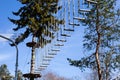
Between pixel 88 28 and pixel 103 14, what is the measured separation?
74.6 inches

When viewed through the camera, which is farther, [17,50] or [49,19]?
[49,19]

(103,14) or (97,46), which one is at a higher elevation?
(103,14)

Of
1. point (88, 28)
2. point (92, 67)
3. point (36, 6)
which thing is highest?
point (36, 6)

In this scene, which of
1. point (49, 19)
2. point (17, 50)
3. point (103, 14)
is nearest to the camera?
point (17, 50)

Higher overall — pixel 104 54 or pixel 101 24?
pixel 101 24

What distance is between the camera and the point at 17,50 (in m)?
24.8

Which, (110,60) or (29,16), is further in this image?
(29,16)

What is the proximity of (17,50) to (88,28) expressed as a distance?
1426 cm

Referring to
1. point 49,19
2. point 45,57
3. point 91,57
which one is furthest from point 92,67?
point 45,57

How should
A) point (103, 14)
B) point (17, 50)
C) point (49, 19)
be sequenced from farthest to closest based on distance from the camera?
point (49, 19), point (103, 14), point (17, 50)

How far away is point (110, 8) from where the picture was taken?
38.1 meters

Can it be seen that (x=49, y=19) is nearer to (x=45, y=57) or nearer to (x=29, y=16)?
(x=29, y=16)

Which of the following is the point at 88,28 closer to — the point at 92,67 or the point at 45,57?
the point at 92,67

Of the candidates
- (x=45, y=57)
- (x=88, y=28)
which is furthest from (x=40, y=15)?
(x=45, y=57)
